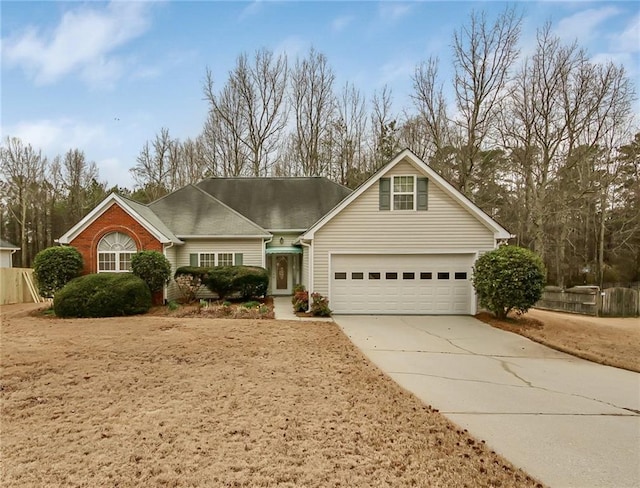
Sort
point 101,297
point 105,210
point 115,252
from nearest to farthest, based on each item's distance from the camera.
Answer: point 101,297 → point 105,210 → point 115,252

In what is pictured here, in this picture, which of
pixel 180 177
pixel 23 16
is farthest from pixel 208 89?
pixel 23 16

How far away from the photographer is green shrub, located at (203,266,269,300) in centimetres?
1555

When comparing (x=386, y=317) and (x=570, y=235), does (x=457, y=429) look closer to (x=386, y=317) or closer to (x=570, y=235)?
(x=386, y=317)

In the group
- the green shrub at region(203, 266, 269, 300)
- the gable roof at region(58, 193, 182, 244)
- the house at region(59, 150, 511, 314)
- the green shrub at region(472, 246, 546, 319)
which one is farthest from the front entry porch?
the green shrub at region(472, 246, 546, 319)

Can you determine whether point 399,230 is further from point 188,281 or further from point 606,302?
point 606,302

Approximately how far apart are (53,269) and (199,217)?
641cm

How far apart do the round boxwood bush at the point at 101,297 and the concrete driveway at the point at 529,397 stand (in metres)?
8.14

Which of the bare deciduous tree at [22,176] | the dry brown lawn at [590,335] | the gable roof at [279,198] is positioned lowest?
the dry brown lawn at [590,335]

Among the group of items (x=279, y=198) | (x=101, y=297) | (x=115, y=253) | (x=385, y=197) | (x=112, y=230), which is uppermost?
(x=279, y=198)

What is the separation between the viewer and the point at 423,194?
13883 mm

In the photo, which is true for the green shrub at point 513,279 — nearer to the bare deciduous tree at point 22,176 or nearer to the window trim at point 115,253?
the window trim at point 115,253

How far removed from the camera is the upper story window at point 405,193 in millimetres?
13859

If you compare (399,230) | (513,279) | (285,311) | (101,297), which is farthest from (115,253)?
(513,279)

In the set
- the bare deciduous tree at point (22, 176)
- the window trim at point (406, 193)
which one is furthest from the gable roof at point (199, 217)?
the bare deciduous tree at point (22, 176)
